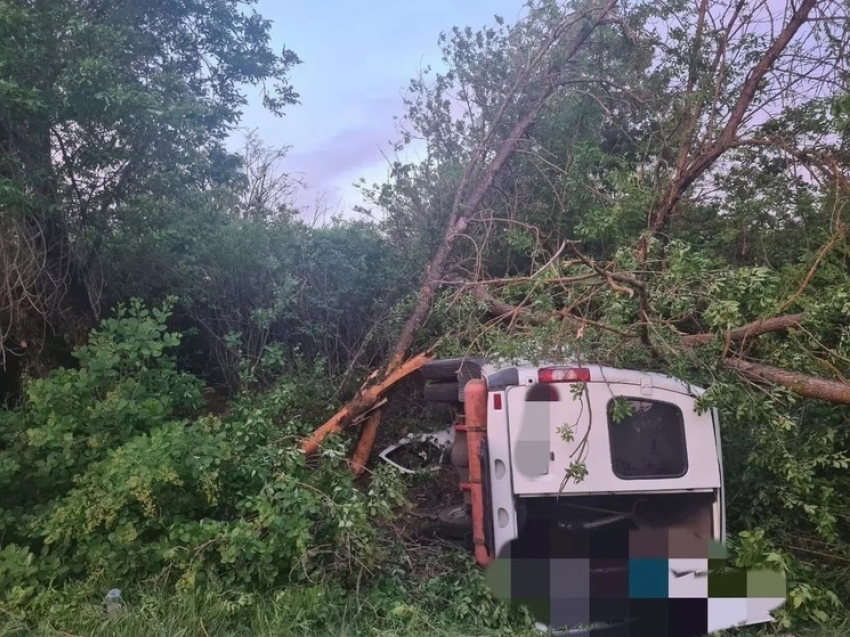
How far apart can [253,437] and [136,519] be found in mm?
907

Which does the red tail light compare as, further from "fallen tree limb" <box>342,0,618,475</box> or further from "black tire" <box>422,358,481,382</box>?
"fallen tree limb" <box>342,0,618,475</box>

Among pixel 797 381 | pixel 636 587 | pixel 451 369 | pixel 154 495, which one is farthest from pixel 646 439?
pixel 154 495

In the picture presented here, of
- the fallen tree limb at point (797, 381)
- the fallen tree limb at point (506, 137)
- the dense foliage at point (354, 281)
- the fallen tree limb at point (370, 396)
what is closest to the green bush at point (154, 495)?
the dense foliage at point (354, 281)

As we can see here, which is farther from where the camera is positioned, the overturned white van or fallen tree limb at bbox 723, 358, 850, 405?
fallen tree limb at bbox 723, 358, 850, 405

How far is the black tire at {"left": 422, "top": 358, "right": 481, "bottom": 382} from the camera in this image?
173 inches

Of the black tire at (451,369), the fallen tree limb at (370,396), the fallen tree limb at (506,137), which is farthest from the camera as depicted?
the fallen tree limb at (506,137)

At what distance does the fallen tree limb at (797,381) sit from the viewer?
400cm

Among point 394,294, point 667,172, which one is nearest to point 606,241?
point 667,172

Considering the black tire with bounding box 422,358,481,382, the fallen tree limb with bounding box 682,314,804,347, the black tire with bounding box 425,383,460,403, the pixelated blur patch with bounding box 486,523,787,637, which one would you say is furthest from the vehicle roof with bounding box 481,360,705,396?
the pixelated blur patch with bounding box 486,523,787,637

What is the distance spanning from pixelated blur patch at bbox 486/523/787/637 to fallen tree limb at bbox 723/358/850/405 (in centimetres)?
115

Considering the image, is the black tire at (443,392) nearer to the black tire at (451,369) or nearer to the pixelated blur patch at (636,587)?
the black tire at (451,369)

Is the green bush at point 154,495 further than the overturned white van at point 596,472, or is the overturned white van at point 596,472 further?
the green bush at point 154,495

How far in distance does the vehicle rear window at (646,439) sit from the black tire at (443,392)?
4.12 ft

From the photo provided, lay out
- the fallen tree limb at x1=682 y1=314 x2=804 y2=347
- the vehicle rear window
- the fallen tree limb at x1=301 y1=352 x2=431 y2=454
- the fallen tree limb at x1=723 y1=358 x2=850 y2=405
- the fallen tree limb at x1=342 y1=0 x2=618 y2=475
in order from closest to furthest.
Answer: the vehicle rear window
the fallen tree limb at x1=723 y1=358 x2=850 y2=405
the fallen tree limb at x1=682 y1=314 x2=804 y2=347
the fallen tree limb at x1=301 y1=352 x2=431 y2=454
the fallen tree limb at x1=342 y1=0 x2=618 y2=475
